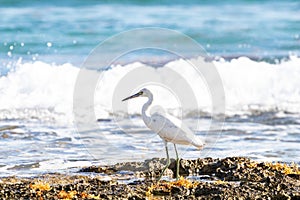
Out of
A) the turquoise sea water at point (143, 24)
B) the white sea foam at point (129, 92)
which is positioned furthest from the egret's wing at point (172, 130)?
the turquoise sea water at point (143, 24)

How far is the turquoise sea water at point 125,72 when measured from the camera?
28.6 feet

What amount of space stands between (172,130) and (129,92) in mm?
4613

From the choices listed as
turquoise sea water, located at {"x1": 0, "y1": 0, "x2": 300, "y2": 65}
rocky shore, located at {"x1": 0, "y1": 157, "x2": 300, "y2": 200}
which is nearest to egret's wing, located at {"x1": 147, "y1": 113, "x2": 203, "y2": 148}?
rocky shore, located at {"x1": 0, "y1": 157, "x2": 300, "y2": 200}

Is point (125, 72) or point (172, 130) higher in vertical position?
point (125, 72)

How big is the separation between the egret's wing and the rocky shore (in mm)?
367

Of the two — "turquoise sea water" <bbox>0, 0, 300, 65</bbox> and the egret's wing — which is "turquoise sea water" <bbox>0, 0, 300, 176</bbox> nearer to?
"turquoise sea water" <bbox>0, 0, 300, 65</bbox>

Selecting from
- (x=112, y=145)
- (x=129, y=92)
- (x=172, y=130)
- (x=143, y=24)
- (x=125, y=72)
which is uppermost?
(x=143, y=24)

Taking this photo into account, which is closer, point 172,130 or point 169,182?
point 169,182

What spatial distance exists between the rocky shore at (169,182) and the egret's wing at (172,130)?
0.37 meters

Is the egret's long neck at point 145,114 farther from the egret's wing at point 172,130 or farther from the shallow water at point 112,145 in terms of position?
the shallow water at point 112,145

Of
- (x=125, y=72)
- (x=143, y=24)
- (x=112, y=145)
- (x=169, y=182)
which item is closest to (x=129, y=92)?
(x=125, y=72)

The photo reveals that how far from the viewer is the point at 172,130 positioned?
7.16 m

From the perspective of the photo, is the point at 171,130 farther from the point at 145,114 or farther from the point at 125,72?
the point at 125,72

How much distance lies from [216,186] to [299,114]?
5203 mm
